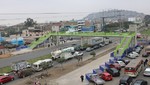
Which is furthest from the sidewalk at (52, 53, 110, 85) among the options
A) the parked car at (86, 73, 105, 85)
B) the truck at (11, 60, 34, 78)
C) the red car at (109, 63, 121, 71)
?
the truck at (11, 60, 34, 78)

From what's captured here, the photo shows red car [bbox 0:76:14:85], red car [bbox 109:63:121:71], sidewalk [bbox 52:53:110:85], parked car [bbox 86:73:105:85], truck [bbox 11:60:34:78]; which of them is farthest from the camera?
red car [bbox 109:63:121:71]

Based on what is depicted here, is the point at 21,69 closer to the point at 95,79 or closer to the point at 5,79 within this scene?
the point at 5,79

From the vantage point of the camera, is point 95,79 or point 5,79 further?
point 5,79

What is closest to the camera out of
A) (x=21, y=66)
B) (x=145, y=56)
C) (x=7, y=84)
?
(x=7, y=84)

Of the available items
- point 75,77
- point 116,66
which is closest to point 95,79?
point 75,77

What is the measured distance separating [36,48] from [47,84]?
3384cm

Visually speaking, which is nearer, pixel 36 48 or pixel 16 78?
pixel 16 78

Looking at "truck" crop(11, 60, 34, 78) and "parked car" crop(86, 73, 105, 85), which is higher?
"parked car" crop(86, 73, 105, 85)

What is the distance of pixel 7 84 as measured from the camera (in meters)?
26.9

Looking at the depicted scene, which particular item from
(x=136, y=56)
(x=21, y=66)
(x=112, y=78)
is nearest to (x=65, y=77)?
(x=112, y=78)

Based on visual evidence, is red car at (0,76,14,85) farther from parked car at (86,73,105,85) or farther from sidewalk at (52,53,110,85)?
parked car at (86,73,105,85)

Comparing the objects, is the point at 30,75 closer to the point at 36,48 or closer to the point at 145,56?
the point at 145,56

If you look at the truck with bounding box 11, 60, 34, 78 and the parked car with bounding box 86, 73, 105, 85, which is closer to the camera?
the parked car with bounding box 86, 73, 105, 85

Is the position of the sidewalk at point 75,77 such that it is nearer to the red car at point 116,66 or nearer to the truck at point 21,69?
the red car at point 116,66
